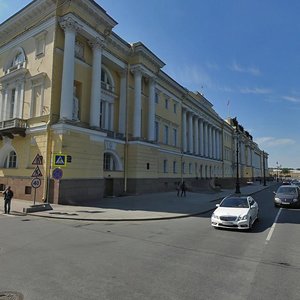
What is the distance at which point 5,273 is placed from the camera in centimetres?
610

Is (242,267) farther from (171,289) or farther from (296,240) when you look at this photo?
(296,240)

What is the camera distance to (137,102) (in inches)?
1205

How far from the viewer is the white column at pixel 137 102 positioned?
30.2 metres

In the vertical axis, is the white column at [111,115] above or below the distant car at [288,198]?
above

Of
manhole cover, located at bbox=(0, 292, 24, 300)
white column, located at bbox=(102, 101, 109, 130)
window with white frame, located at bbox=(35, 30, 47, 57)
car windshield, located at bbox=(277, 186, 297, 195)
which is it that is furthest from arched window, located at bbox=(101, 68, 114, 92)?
manhole cover, located at bbox=(0, 292, 24, 300)

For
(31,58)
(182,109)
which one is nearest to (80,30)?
(31,58)

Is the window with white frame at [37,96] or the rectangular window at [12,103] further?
the rectangular window at [12,103]

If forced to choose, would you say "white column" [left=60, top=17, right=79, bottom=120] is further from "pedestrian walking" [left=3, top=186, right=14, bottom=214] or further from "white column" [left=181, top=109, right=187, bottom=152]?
"white column" [left=181, top=109, right=187, bottom=152]

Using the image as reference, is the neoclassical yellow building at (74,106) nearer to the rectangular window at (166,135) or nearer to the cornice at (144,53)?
the cornice at (144,53)

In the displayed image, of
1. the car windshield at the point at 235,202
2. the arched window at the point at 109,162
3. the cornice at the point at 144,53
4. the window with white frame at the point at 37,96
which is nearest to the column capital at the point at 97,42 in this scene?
the window with white frame at the point at 37,96

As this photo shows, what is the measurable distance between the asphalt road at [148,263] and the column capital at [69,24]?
1602cm

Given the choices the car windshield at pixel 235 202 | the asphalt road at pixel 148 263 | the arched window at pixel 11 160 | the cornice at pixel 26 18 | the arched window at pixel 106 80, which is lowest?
the asphalt road at pixel 148 263

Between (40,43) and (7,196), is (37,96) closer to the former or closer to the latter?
(40,43)

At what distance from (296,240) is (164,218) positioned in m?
6.90
